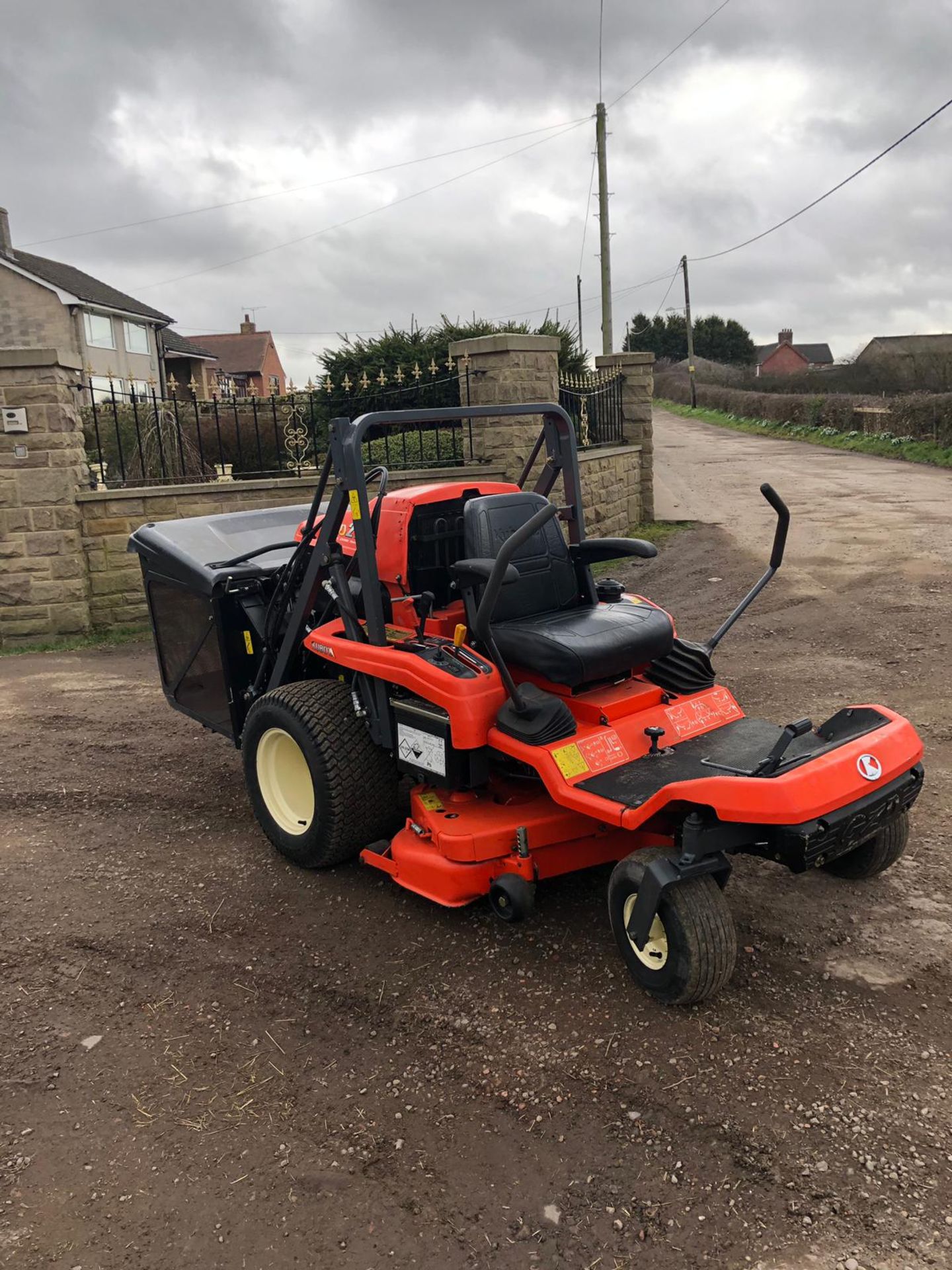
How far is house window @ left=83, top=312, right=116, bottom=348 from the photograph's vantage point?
1300 inches

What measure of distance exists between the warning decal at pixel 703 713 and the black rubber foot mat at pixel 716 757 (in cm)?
5

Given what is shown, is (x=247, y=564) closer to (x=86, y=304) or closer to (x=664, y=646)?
(x=664, y=646)

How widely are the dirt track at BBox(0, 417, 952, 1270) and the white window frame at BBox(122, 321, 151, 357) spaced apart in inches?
1339

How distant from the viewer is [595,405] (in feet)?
39.3

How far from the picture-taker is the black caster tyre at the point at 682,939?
3021 mm

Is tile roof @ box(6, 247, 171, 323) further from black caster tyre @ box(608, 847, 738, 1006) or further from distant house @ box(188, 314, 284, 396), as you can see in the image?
black caster tyre @ box(608, 847, 738, 1006)

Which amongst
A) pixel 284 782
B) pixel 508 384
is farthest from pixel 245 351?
pixel 284 782

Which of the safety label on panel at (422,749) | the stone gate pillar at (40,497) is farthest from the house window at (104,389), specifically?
the safety label on panel at (422,749)

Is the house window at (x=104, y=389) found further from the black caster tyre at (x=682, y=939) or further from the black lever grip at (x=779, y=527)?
the black caster tyre at (x=682, y=939)

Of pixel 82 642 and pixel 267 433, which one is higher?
pixel 267 433

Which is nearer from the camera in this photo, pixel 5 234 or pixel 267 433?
pixel 267 433

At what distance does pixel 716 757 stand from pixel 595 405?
9105 millimetres

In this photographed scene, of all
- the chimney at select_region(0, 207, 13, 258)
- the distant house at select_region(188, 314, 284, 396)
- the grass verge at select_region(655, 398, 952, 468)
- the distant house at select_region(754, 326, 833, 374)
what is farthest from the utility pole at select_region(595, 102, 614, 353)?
the distant house at select_region(754, 326, 833, 374)

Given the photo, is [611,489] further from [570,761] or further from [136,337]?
[136,337]
